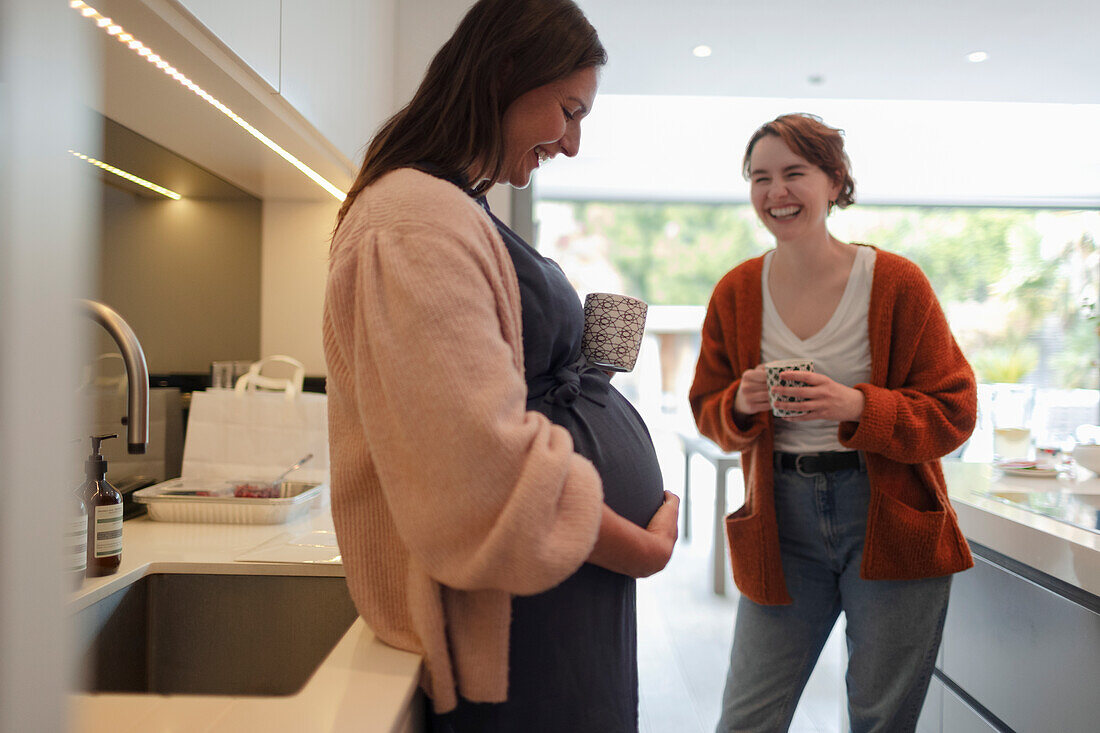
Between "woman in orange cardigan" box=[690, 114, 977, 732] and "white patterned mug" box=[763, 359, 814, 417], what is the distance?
1 centimetres

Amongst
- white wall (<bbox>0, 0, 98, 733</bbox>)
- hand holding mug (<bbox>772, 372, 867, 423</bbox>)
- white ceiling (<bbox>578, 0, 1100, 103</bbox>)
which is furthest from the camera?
white ceiling (<bbox>578, 0, 1100, 103</bbox>)

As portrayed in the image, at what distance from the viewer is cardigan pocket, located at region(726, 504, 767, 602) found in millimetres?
1372

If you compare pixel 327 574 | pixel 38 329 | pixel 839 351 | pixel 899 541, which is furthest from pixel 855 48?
pixel 38 329

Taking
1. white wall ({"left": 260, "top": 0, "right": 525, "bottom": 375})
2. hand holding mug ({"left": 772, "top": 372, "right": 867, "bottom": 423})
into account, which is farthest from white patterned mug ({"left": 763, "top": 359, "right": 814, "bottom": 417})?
white wall ({"left": 260, "top": 0, "right": 525, "bottom": 375})

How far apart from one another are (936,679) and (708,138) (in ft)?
14.5

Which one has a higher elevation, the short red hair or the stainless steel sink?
the short red hair

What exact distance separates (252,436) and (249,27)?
0.90 m

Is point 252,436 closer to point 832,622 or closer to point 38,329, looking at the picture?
point 832,622

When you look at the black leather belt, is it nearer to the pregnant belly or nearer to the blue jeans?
the blue jeans

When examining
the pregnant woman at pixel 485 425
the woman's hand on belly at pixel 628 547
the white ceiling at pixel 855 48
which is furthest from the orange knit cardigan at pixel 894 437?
the white ceiling at pixel 855 48

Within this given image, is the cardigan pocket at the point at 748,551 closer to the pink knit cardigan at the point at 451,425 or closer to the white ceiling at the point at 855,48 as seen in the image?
the pink knit cardigan at the point at 451,425

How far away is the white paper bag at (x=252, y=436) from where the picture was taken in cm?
162

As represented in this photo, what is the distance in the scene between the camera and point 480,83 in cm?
79

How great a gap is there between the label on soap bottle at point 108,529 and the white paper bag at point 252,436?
53 cm
